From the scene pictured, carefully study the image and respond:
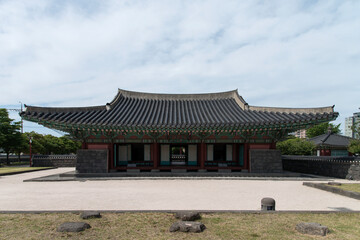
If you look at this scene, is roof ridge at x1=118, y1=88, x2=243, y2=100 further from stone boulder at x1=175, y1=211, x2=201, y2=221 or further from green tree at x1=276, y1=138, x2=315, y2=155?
stone boulder at x1=175, y1=211, x2=201, y2=221

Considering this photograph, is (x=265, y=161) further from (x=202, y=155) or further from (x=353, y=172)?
(x=353, y=172)

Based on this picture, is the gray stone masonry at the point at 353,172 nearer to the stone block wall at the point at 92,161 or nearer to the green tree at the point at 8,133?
the stone block wall at the point at 92,161

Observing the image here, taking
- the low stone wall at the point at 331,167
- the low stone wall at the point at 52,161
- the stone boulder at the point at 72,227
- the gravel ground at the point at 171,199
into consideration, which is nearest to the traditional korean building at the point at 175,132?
the low stone wall at the point at 331,167

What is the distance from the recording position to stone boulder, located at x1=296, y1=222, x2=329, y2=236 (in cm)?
609

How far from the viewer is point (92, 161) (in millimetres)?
18672

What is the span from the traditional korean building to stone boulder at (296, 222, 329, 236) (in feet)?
38.4

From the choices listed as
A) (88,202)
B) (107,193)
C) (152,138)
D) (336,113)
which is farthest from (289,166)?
(88,202)

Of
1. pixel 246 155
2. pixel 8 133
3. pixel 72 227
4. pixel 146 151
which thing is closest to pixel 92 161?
pixel 146 151

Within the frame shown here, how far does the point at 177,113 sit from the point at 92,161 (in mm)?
8087

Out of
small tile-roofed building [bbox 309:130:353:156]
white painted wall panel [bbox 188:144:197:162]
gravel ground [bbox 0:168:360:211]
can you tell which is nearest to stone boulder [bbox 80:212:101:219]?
gravel ground [bbox 0:168:360:211]

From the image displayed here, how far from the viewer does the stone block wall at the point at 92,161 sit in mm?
18500

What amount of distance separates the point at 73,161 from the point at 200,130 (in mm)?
19287

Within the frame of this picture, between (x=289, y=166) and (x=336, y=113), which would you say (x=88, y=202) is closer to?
(x=336, y=113)

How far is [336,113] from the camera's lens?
54.3 ft
